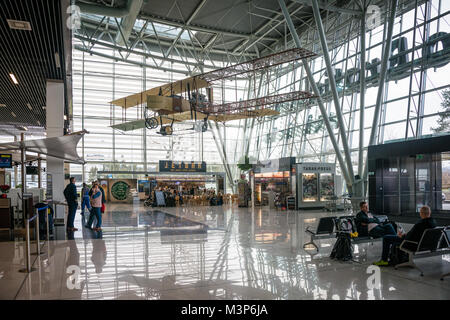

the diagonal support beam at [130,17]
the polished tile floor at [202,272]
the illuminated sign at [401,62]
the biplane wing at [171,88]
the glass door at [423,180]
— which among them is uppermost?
the diagonal support beam at [130,17]

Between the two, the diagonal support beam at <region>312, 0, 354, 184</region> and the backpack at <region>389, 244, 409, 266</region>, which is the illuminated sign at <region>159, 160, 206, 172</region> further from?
the backpack at <region>389, 244, 409, 266</region>

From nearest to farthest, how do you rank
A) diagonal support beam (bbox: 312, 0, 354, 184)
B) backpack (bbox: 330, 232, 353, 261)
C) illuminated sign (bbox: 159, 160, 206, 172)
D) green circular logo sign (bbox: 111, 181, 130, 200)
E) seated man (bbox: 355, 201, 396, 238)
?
backpack (bbox: 330, 232, 353, 261), seated man (bbox: 355, 201, 396, 238), diagonal support beam (bbox: 312, 0, 354, 184), illuminated sign (bbox: 159, 160, 206, 172), green circular logo sign (bbox: 111, 181, 130, 200)

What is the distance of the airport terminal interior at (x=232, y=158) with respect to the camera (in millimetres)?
4988

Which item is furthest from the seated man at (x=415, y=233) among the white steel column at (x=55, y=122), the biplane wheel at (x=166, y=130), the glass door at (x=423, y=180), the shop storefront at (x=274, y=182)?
the biplane wheel at (x=166, y=130)

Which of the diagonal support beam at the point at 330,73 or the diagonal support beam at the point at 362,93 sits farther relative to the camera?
the diagonal support beam at the point at 362,93

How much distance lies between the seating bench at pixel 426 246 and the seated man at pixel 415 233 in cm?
9

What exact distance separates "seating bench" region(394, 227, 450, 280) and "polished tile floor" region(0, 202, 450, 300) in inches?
8.8

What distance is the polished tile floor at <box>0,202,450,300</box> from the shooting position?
13.2 ft

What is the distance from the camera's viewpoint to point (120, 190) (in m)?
23.9

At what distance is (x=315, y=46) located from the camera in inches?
875

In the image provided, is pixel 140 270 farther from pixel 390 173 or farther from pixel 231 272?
pixel 390 173

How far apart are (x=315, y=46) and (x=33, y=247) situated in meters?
20.3

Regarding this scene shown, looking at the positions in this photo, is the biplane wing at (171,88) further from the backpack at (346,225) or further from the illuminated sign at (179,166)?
the backpack at (346,225)

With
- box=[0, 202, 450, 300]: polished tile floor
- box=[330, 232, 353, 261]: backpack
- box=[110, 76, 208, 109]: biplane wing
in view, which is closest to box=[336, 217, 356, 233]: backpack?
box=[330, 232, 353, 261]: backpack
